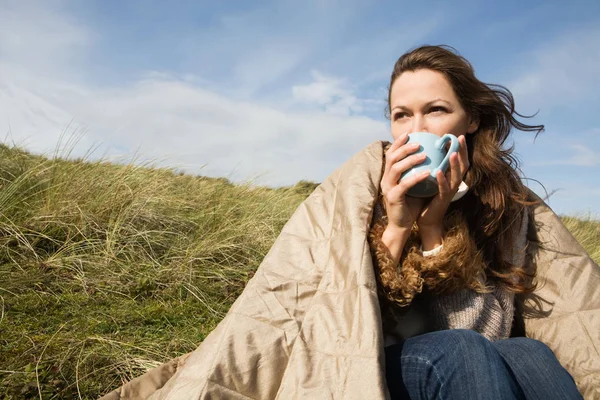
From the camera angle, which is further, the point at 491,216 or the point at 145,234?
the point at 145,234

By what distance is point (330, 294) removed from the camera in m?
1.40

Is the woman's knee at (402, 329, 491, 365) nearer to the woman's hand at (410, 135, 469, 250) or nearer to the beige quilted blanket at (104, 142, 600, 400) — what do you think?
the beige quilted blanket at (104, 142, 600, 400)

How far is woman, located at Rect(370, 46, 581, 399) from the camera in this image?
4.45ft

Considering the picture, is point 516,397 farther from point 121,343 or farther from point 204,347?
point 121,343

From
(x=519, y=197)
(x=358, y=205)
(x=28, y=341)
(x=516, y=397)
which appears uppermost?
(x=519, y=197)

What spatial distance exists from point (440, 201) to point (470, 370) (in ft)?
1.87

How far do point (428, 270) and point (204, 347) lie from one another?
833 millimetres

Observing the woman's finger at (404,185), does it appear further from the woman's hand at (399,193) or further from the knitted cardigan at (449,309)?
the knitted cardigan at (449,309)

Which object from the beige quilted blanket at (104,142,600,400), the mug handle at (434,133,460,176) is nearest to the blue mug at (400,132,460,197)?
the mug handle at (434,133,460,176)

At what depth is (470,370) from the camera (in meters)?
1.29

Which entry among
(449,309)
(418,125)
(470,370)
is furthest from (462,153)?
(470,370)

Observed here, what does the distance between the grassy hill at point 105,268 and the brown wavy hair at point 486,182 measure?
4.82 feet

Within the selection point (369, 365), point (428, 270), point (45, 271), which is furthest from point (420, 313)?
point (45, 271)

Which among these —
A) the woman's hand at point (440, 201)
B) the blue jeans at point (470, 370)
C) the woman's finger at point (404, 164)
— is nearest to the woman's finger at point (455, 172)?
the woman's hand at point (440, 201)
